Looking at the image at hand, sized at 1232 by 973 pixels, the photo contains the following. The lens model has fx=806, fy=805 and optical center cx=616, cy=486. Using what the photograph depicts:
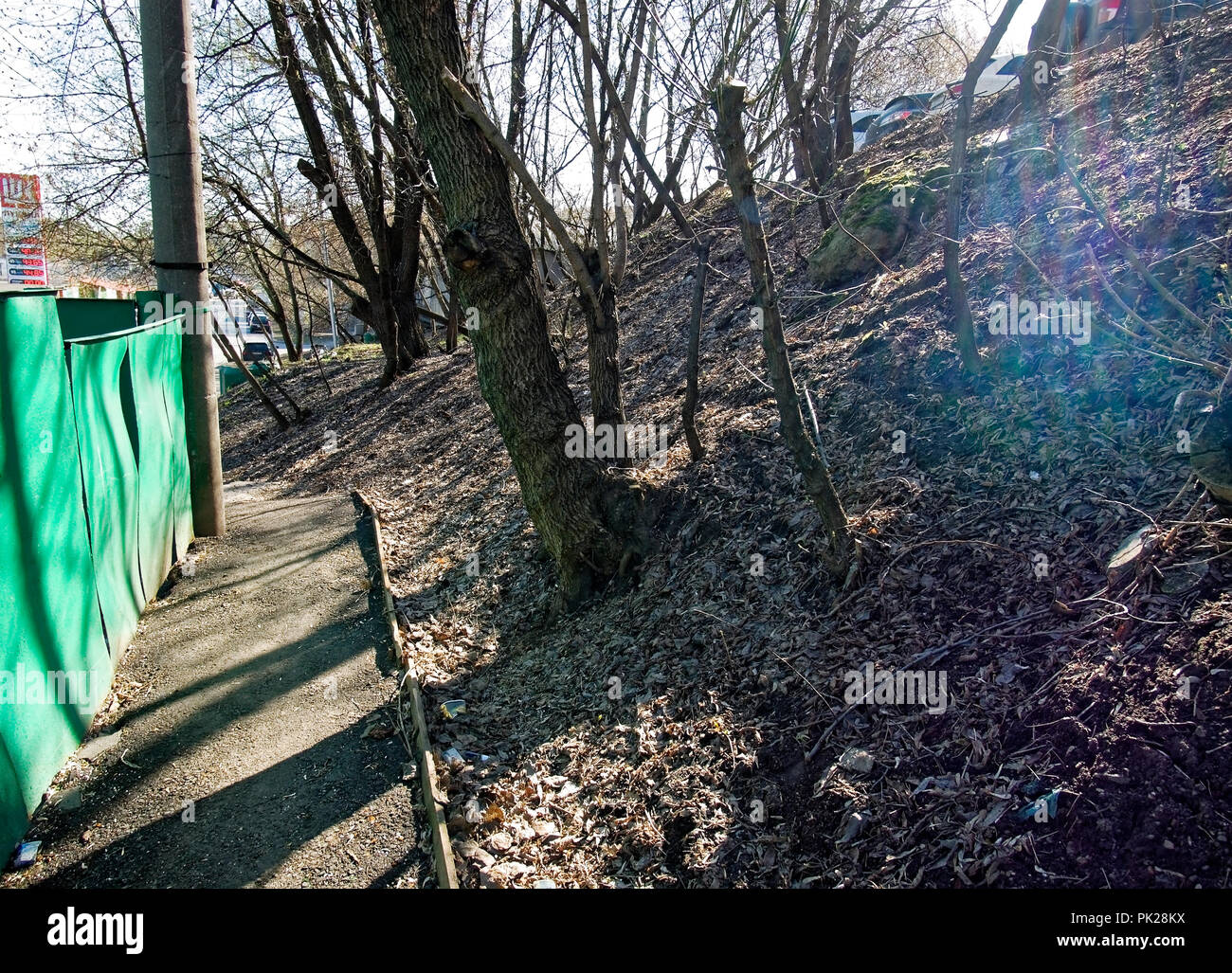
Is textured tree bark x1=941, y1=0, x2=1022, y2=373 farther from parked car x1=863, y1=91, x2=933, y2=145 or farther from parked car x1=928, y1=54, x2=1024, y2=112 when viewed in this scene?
parked car x1=863, y1=91, x2=933, y2=145

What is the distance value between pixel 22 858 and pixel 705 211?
13.1 m

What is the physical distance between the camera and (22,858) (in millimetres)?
3646

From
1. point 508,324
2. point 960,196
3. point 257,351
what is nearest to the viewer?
point 960,196

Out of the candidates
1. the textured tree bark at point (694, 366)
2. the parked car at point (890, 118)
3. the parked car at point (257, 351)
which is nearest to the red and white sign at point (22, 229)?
the parked car at point (257, 351)

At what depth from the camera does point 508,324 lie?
5543mm

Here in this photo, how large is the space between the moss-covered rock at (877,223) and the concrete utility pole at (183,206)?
6121mm

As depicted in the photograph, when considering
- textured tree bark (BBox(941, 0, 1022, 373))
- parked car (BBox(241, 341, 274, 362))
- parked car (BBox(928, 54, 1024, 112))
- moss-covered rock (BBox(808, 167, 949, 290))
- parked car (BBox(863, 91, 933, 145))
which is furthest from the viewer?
parked car (BBox(241, 341, 274, 362))

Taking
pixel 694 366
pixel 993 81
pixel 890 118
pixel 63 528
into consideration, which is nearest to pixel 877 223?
pixel 694 366

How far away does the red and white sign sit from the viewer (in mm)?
13625

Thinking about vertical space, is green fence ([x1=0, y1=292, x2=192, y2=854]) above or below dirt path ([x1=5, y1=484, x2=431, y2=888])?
above

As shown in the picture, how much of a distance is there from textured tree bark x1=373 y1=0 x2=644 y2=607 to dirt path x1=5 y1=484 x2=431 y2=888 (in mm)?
1620

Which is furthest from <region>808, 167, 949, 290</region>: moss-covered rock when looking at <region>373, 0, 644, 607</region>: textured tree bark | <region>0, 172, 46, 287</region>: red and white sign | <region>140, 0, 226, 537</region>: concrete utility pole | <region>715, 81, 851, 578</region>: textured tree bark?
<region>0, 172, 46, 287</region>: red and white sign

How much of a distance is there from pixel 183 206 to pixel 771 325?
6.31 m

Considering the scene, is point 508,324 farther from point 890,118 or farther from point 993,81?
point 890,118
